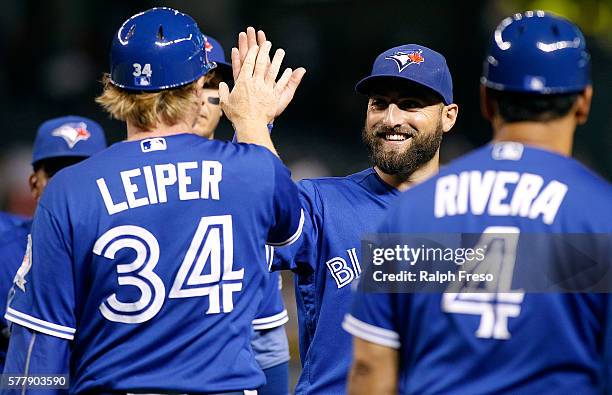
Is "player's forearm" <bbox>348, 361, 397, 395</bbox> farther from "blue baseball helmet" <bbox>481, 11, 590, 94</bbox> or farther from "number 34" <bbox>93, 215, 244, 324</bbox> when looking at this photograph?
"blue baseball helmet" <bbox>481, 11, 590, 94</bbox>

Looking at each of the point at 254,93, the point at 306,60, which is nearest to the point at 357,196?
the point at 254,93

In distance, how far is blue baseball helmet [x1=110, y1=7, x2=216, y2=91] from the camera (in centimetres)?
403

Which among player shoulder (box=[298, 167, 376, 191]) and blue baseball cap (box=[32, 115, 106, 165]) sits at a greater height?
blue baseball cap (box=[32, 115, 106, 165])

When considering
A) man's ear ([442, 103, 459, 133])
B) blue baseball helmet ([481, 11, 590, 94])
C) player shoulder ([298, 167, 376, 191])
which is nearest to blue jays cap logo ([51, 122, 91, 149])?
player shoulder ([298, 167, 376, 191])

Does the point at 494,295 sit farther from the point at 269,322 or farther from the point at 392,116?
the point at 269,322

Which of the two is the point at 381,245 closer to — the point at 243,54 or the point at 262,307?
the point at 243,54

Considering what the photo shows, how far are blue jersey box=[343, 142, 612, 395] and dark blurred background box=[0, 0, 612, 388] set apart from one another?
9.51 m

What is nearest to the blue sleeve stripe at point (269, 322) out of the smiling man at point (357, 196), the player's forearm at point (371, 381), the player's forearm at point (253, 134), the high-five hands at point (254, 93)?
the smiling man at point (357, 196)

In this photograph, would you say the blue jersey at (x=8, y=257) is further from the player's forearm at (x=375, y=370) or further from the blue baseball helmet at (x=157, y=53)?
the player's forearm at (x=375, y=370)

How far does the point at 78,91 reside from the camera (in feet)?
49.2

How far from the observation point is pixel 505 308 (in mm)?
3254

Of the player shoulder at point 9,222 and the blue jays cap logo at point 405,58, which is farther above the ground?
the blue jays cap logo at point 405,58

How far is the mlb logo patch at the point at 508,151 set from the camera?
3.32 metres

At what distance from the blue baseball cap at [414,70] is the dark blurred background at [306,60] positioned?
752 centimetres
